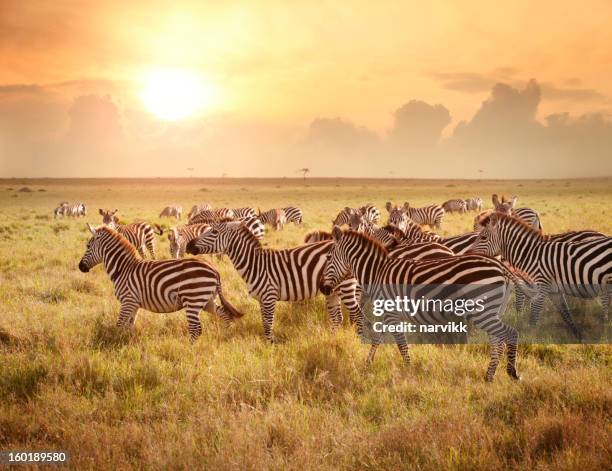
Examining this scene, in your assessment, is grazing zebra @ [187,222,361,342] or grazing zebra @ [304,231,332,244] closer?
grazing zebra @ [187,222,361,342]

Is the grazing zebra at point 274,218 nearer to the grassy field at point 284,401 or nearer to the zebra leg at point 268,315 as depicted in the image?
the grassy field at point 284,401

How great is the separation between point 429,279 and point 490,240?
3.97 meters

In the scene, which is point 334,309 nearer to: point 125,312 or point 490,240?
point 490,240

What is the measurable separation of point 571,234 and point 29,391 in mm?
11052

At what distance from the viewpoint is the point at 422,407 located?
19.6 ft

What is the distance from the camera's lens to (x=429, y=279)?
7.43 metres

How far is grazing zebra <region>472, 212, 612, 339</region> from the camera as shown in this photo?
927 cm

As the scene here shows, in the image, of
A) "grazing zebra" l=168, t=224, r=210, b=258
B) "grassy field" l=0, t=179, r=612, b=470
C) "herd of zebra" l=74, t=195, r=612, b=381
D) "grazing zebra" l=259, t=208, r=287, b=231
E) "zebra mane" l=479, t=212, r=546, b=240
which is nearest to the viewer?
"grassy field" l=0, t=179, r=612, b=470

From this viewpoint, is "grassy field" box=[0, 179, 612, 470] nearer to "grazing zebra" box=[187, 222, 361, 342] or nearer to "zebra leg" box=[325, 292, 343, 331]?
"zebra leg" box=[325, 292, 343, 331]

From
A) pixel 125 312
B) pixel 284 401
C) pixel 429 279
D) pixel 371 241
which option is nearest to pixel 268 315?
pixel 371 241

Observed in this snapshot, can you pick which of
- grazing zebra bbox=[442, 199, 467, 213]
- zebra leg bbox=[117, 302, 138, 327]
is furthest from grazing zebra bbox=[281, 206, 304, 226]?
zebra leg bbox=[117, 302, 138, 327]

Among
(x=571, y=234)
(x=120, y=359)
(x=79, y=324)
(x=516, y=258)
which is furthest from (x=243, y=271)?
(x=571, y=234)

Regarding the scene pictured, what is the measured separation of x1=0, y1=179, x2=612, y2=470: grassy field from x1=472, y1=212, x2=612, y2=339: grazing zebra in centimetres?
164

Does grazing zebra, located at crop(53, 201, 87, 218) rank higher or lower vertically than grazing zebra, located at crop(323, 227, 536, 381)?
higher
